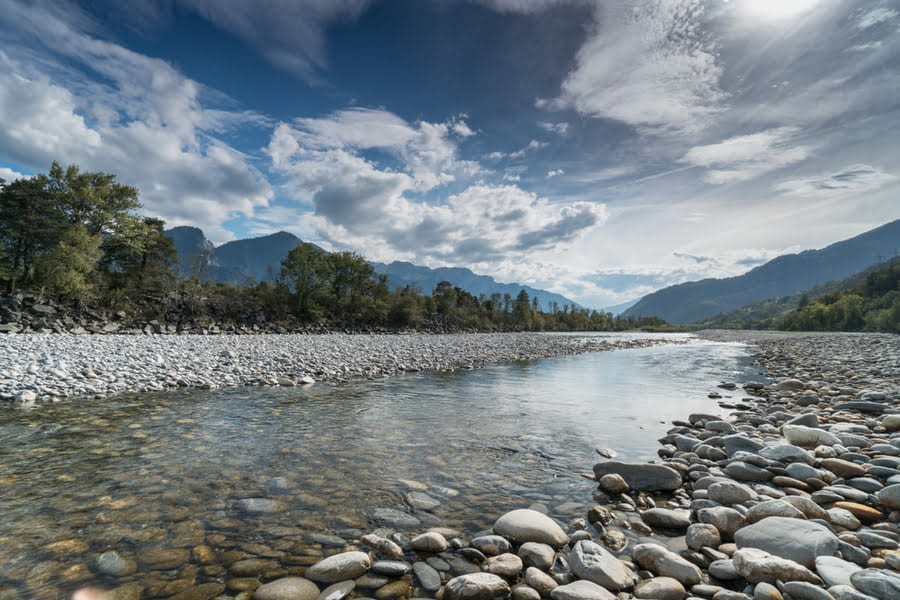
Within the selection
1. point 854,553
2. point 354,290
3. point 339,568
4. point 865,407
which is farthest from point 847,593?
point 354,290

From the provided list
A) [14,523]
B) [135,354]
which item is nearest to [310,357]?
[135,354]

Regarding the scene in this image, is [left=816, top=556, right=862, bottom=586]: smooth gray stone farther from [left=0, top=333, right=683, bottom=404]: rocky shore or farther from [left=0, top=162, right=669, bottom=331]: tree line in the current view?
[left=0, top=162, right=669, bottom=331]: tree line

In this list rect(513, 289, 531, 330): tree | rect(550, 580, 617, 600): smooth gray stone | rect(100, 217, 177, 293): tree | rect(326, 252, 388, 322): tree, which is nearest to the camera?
rect(550, 580, 617, 600): smooth gray stone

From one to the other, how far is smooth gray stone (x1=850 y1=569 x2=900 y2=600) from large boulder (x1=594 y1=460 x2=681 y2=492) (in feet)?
7.90

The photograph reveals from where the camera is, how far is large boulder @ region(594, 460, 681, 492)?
5109mm

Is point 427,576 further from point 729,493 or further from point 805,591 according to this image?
point 729,493

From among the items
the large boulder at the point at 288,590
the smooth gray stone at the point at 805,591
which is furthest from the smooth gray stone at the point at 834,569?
the large boulder at the point at 288,590

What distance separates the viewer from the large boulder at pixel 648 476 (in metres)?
5.11

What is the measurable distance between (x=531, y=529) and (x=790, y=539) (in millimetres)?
2304

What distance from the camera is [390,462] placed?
6.13 metres

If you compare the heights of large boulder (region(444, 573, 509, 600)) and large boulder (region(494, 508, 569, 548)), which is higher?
large boulder (region(444, 573, 509, 600))

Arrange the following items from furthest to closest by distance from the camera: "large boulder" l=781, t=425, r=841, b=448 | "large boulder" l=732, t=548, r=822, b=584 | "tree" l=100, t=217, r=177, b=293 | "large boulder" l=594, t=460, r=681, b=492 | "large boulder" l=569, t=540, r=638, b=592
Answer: "tree" l=100, t=217, r=177, b=293 < "large boulder" l=781, t=425, r=841, b=448 < "large boulder" l=594, t=460, r=681, b=492 < "large boulder" l=569, t=540, r=638, b=592 < "large boulder" l=732, t=548, r=822, b=584

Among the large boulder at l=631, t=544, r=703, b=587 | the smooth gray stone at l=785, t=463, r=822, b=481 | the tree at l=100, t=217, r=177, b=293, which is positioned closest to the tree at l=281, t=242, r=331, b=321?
the tree at l=100, t=217, r=177, b=293

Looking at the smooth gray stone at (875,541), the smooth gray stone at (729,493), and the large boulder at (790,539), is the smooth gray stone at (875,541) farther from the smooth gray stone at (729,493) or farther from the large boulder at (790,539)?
the smooth gray stone at (729,493)
